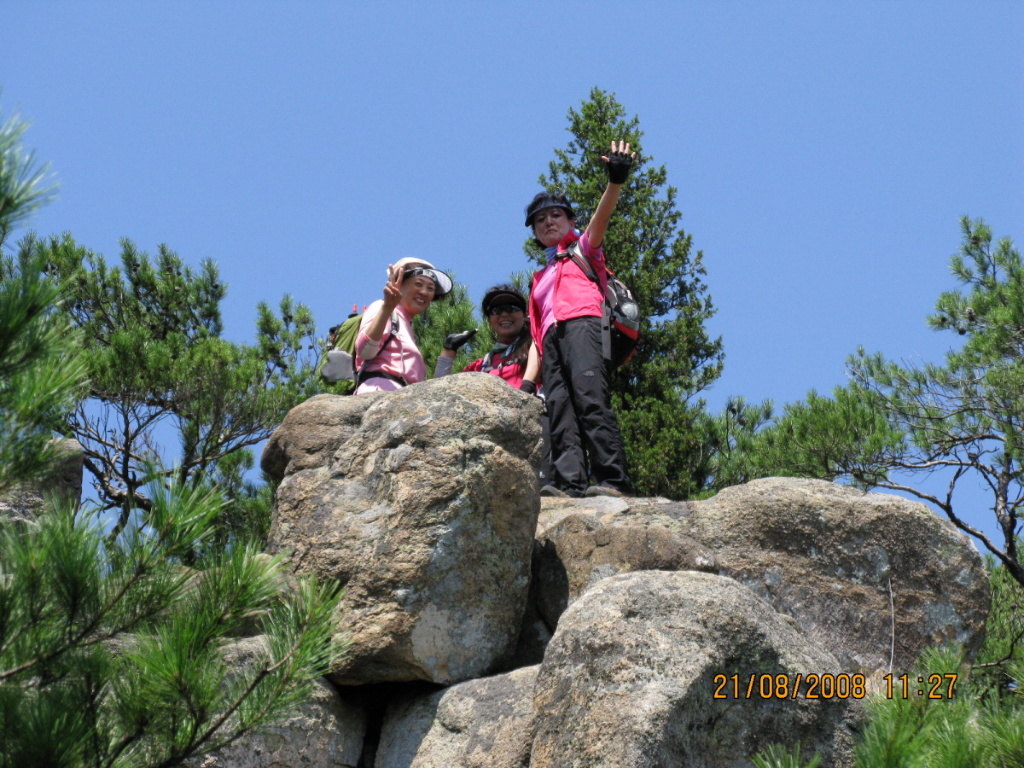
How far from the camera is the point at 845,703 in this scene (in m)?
3.94

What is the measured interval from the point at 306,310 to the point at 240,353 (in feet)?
2.76

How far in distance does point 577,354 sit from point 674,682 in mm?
2516

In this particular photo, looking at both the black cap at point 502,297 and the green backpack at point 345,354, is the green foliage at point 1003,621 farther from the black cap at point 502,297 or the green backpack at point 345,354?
the green backpack at point 345,354

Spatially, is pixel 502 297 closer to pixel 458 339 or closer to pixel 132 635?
pixel 458 339

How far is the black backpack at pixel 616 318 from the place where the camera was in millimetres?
5973

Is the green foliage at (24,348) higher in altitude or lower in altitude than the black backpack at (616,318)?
lower

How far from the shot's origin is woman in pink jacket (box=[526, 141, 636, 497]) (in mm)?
5703

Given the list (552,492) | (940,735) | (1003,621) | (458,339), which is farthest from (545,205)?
(1003,621)

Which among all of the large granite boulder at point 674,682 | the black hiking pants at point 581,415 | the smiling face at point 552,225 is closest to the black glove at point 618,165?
the smiling face at point 552,225

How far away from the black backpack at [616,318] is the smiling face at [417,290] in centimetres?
77

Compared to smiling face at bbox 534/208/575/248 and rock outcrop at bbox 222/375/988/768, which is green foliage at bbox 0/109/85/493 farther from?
smiling face at bbox 534/208/575/248

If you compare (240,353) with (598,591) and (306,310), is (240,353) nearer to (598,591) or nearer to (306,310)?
(306,310)
